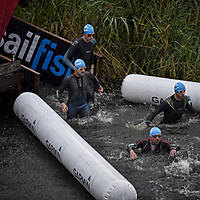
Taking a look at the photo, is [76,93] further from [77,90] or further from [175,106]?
[175,106]

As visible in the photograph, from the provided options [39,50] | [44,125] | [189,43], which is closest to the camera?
[44,125]

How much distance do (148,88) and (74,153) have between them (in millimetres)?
3654

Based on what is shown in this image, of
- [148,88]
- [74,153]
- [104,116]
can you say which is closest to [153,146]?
[74,153]

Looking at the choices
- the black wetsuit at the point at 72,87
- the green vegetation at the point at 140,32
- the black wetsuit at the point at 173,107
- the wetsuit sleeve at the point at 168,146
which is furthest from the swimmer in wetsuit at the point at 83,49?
the wetsuit sleeve at the point at 168,146

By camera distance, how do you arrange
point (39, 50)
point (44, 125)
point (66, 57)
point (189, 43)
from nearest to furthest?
point (44, 125) → point (66, 57) → point (189, 43) → point (39, 50)

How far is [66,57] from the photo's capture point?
10.2 m

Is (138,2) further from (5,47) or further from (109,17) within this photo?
(5,47)

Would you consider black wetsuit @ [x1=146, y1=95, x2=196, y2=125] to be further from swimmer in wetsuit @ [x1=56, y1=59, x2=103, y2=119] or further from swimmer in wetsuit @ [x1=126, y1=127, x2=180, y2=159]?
swimmer in wetsuit @ [x1=56, y1=59, x2=103, y2=119]

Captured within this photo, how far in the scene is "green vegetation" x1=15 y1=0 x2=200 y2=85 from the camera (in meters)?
11.2

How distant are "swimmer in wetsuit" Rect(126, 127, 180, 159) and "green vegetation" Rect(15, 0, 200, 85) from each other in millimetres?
3479

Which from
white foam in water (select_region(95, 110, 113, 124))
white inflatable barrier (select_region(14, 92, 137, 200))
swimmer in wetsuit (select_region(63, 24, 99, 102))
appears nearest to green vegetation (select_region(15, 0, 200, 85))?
swimmer in wetsuit (select_region(63, 24, 99, 102))

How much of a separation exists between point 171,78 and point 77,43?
2.64 meters

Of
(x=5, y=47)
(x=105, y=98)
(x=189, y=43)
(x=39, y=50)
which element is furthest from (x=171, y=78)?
(x=5, y=47)

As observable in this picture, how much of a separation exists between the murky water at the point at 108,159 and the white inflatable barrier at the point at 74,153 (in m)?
0.28
